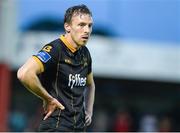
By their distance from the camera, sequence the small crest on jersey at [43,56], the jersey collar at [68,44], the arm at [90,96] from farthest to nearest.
Answer: the arm at [90,96] → the jersey collar at [68,44] → the small crest on jersey at [43,56]

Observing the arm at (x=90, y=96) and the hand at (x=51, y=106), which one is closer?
the hand at (x=51, y=106)

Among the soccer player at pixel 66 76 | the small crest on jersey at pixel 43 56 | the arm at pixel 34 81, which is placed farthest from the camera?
the soccer player at pixel 66 76

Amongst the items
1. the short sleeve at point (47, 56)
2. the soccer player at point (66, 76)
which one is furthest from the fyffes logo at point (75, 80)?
the short sleeve at point (47, 56)

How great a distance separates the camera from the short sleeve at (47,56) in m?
6.80

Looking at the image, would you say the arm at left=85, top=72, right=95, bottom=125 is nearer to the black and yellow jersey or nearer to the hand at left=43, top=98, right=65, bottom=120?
the black and yellow jersey

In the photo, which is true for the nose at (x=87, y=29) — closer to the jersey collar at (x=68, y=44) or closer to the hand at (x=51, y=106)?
the jersey collar at (x=68, y=44)

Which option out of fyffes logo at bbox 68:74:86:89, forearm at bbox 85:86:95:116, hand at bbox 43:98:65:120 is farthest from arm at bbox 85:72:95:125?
hand at bbox 43:98:65:120

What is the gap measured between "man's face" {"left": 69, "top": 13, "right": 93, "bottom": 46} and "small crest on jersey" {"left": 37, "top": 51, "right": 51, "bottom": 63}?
314 millimetres

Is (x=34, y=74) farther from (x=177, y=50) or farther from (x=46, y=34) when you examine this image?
(x=177, y=50)

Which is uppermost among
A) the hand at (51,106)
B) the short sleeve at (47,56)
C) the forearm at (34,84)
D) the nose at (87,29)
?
the nose at (87,29)

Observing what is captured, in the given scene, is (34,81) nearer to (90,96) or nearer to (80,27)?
(80,27)

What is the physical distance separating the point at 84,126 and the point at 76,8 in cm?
104

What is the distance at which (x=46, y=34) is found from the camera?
21.9m

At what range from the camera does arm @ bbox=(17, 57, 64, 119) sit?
670cm
